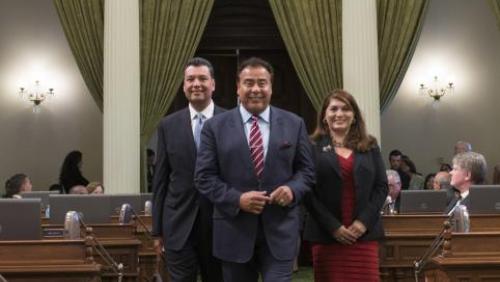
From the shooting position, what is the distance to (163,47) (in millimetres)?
12383

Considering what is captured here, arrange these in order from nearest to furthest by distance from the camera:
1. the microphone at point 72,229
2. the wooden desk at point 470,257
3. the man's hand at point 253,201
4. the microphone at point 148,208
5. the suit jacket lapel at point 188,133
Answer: the man's hand at point 253,201 < the suit jacket lapel at point 188,133 < the wooden desk at point 470,257 < the microphone at point 72,229 < the microphone at point 148,208

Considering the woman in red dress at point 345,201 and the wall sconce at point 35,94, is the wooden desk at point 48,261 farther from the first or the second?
the wall sconce at point 35,94

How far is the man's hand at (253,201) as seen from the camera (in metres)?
3.90

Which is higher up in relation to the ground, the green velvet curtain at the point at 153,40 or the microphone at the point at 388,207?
the green velvet curtain at the point at 153,40

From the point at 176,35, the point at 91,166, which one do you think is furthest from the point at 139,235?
the point at 91,166

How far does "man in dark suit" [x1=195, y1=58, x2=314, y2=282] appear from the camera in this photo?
3977mm

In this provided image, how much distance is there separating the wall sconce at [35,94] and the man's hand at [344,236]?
423 inches

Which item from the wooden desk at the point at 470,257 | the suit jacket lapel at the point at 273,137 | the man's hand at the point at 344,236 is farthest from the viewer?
the wooden desk at the point at 470,257

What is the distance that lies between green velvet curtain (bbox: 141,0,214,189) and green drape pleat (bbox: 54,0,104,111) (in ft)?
2.16

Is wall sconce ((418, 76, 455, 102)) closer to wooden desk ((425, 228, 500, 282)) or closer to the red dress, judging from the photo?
wooden desk ((425, 228, 500, 282))

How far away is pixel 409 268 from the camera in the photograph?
762 cm

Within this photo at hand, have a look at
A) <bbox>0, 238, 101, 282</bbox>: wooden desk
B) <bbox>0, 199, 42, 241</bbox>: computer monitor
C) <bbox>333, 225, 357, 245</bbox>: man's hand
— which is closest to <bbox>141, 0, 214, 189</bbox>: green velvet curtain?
<bbox>0, 199, 42, 241</bbox>: computer monitor

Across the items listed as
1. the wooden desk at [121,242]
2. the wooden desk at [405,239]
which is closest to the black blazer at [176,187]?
the wooden desk at [121,242]

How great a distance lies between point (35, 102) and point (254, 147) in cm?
1091
